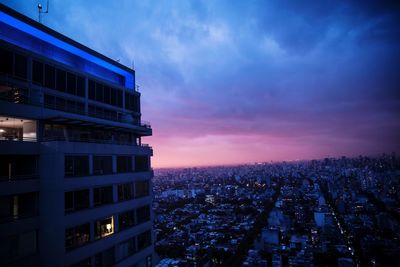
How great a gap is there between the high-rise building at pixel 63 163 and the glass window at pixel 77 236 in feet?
0.17

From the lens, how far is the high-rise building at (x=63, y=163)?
38.9 feet

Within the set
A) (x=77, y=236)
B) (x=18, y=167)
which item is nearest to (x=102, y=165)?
(x=77, y=236)

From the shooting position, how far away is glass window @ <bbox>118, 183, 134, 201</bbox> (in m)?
16.9

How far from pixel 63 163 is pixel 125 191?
17.6 feet

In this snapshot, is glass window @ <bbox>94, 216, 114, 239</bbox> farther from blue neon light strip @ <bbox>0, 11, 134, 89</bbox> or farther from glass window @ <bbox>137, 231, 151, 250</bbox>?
blue neon light strip @ <bbox>0, 11, 134, 89</bbox>

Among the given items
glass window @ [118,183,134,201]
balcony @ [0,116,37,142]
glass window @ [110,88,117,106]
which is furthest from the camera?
glass window @ [110,88,117,106]

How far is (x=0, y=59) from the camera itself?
12.1m

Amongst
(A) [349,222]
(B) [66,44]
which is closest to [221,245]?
(A) [349,222]

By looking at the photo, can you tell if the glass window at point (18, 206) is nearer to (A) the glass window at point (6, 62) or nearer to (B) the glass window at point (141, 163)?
(A) the glass window at point (6, 62)

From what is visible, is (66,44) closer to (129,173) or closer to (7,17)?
(7,17)

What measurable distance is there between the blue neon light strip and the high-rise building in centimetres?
5

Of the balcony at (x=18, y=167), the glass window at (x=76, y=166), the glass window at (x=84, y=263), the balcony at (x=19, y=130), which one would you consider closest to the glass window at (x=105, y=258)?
the glass window at (x=84, y=263)

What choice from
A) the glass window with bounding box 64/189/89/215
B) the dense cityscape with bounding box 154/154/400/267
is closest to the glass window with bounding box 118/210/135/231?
the glass window with bounding box 64/189/89/215

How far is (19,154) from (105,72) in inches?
416
